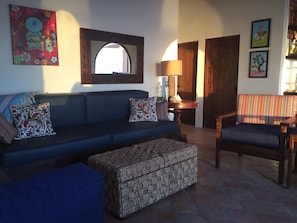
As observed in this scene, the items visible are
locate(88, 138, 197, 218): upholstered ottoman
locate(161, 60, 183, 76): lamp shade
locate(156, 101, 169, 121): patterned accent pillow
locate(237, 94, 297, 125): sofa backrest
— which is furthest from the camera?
locate(161, 60, 183, 76): lamp shade

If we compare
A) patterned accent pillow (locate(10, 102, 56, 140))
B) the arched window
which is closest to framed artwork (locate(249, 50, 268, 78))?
the arched window

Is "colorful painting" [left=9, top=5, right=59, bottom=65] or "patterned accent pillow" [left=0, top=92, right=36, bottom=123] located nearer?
"patterned accent pillow" [left=0, top=92, right=36, bottom=123]

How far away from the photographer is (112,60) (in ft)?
12.5

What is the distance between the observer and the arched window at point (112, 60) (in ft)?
12.0

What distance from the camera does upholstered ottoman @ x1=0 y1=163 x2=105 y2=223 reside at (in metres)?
1.12

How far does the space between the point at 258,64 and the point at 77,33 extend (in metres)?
3.01

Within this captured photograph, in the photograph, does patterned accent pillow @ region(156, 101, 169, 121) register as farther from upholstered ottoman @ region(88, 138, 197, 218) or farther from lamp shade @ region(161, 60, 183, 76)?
upholstered ottoman @ region(88, 138, 197, 218)

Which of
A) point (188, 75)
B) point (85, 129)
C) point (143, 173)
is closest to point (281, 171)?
point (143, 173)

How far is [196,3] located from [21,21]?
3.58 meters

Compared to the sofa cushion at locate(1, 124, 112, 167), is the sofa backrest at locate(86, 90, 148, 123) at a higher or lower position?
higher

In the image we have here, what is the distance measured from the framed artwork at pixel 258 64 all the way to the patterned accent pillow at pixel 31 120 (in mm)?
3477

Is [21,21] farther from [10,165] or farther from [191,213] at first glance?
[191,213]

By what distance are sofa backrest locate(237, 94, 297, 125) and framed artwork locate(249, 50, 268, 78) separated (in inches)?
48.3

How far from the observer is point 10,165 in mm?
2107
